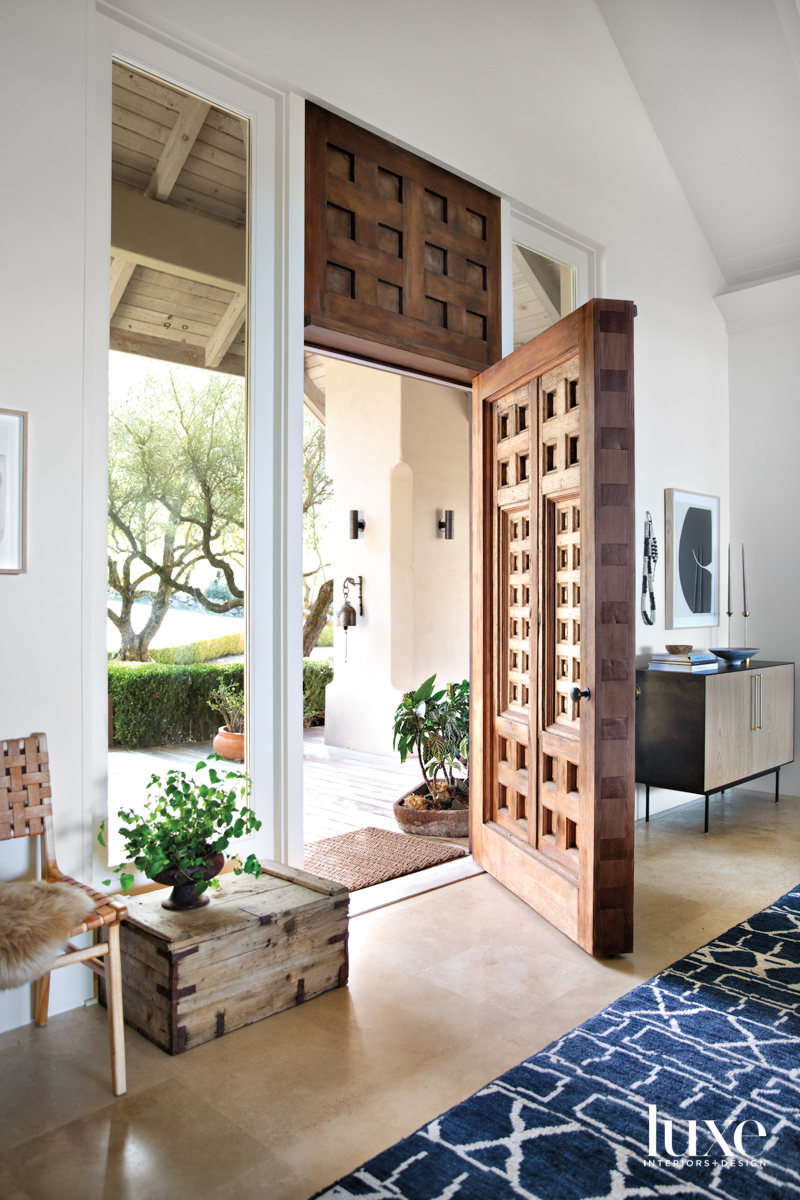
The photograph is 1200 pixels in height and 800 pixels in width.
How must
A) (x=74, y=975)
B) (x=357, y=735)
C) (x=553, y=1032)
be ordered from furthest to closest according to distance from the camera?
(x=357, y=735) < (x=74, y=975) < (x=553, y=1032)

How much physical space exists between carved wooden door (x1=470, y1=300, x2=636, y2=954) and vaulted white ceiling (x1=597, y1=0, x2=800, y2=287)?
2340 mm

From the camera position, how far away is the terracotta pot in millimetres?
3039

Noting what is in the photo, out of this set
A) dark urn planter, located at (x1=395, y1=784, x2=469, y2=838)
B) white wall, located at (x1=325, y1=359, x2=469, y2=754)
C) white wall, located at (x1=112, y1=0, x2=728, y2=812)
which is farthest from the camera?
white wall, located at (x1=325, y1=359, x2=469, y2=754)

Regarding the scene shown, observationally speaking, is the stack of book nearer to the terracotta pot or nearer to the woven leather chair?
the terracotta pot

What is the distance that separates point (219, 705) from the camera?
3041mm

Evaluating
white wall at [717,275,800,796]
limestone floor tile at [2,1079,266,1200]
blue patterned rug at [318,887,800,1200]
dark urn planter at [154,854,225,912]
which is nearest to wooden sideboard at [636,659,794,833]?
white wall at [717,275,800,796]

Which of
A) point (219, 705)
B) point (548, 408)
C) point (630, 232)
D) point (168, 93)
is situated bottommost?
point (219, 705)

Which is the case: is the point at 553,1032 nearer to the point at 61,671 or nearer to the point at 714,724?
the point at 61,671

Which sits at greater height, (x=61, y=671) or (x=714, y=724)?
(x=61, y=671)

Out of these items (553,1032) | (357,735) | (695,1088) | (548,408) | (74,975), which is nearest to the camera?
(695,1088)

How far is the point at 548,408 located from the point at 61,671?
2.08 meters

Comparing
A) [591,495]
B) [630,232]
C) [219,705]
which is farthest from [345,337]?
[630,232]

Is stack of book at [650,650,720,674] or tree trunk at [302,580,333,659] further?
tree trunk at [302,580,333,659]

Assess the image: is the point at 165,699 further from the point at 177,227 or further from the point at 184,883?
the point at 177,227
